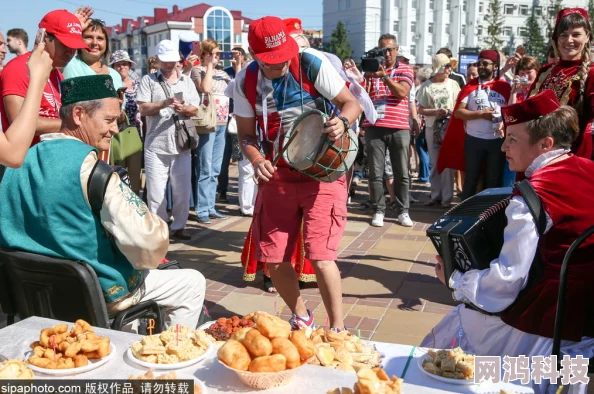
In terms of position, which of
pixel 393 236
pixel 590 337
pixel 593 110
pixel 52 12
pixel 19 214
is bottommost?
pixel 393 236

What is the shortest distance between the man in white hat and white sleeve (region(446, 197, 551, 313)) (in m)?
4.76

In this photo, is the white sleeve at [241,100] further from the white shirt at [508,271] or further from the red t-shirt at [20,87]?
the white shirt at [508,271]

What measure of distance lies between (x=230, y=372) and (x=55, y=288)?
1.16m

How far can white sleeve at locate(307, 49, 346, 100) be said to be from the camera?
3812 mm

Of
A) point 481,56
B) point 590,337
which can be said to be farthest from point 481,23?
point 590,337

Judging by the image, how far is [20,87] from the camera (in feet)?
13.3

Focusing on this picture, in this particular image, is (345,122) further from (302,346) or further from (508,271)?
(302,346)

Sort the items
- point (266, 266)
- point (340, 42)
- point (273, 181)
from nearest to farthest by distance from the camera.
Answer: point (273, 181) < point (266, 266) < point (340, 42)

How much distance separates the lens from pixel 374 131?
308 inches

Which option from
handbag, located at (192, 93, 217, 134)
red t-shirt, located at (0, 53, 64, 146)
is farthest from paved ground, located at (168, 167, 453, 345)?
red t-shirt, located at (0, 53, 64, 146)

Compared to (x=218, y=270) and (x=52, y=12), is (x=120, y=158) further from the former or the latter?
(x=52, y=12)

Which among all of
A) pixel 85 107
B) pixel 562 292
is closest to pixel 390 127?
pixel 85 107

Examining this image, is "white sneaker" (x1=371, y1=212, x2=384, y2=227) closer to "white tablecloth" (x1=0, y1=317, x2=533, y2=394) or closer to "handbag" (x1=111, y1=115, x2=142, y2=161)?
"handbag" (x1=111, y1=115, x2=142, y2=161)

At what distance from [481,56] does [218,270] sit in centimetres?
419
